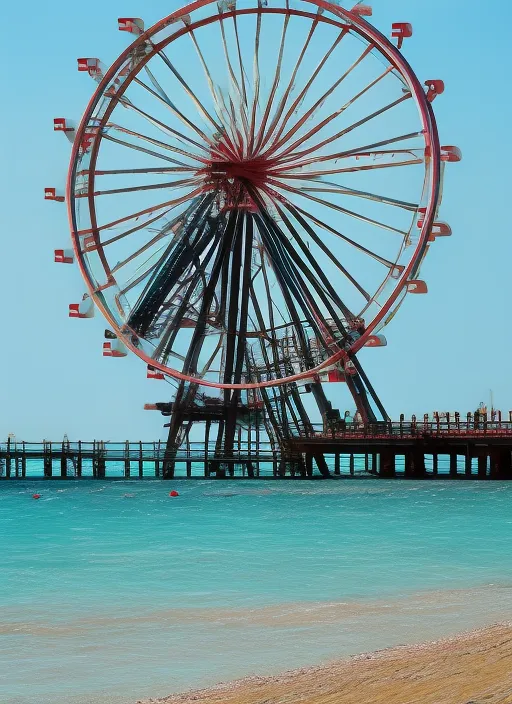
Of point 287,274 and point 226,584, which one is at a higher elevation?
point 287,274

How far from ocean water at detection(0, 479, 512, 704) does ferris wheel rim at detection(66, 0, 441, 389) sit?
4.88m

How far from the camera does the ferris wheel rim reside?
3897 cm

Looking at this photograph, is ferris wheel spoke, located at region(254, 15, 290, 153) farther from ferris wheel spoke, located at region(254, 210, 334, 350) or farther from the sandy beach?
the sandy beach

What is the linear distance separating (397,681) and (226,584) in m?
11.4

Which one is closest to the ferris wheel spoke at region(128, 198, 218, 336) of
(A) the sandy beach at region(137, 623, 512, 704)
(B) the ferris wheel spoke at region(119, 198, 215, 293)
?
(B) the ferris wheel spoke at region(119, 198, 215, 293)

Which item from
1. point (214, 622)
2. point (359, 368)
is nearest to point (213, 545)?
point (214, 622)

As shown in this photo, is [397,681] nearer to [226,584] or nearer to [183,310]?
[226,584]

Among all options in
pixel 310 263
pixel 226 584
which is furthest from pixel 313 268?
pixel 226 584

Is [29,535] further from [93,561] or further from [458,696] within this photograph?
[458,696]

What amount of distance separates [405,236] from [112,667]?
84.6 feet

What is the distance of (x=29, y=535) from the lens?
35.9 metres

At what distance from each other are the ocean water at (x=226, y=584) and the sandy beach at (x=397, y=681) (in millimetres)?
1087

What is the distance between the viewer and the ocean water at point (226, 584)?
1619cm

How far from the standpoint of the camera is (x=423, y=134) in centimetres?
3931
